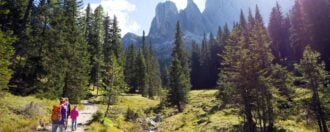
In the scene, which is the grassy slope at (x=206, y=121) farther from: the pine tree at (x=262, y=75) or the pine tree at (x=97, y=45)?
the pine tree at (x=97, y=45)

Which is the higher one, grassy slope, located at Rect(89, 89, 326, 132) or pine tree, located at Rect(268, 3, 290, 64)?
pine tree, located at Rect(268, 3, 290, 64)

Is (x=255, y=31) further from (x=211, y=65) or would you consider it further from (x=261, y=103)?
(x=211, y=65)

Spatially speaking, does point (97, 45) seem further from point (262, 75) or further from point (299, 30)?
point (262, 75)

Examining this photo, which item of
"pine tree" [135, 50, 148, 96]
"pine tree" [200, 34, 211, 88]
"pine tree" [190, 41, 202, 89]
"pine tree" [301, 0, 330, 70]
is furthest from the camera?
"pine tree" [190, 41, 202, 89]

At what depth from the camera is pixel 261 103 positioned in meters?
39.9

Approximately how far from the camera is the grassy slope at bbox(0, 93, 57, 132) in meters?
23.3

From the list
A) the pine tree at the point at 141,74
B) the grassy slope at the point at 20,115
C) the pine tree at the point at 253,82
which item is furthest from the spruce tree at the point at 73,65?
the pine tree at the point at 141,74

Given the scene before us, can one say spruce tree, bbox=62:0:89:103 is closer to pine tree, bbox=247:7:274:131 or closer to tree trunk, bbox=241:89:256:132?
tree trunk, bbox=241:89:256:132

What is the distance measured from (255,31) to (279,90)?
7652 mm

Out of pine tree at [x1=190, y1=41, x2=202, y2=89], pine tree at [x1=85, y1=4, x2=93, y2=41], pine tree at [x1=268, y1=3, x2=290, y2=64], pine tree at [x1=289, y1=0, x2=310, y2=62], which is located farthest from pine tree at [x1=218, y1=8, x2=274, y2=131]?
pine tree at [x1=190, y1=41, x2=202, y2=89]

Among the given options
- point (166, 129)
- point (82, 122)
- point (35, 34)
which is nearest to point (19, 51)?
point (35, 34)

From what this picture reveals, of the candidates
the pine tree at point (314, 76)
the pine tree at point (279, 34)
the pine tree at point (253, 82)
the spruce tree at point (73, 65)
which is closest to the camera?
the pine tree at point (314, 76)

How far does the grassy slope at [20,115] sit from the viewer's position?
23281 mm

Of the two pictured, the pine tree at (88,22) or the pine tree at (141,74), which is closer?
the pine tree at (88,22)
